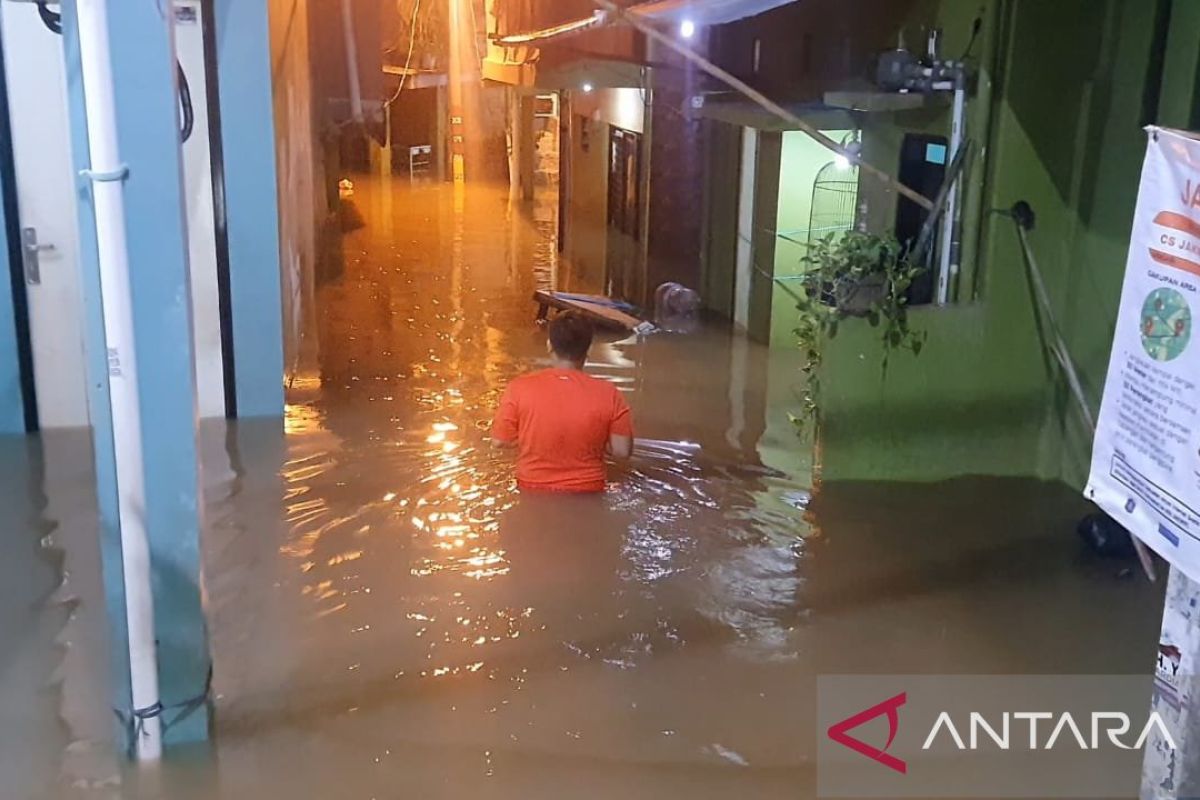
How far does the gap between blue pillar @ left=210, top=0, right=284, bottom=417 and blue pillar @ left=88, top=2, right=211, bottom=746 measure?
320 centimetres

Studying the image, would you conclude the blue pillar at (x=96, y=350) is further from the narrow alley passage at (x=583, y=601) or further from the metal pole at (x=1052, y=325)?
the metal pole at (x=1052, y=325)

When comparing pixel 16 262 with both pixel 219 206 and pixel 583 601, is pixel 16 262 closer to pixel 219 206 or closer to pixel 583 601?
pixel 219 206

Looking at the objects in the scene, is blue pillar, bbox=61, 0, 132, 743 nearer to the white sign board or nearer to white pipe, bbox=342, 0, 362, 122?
the white sign board

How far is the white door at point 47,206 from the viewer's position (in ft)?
18.9

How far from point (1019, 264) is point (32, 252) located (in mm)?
4950

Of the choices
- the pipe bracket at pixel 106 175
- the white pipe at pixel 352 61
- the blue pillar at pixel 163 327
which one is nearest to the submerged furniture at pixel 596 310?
the white pipe at pixel 352 61

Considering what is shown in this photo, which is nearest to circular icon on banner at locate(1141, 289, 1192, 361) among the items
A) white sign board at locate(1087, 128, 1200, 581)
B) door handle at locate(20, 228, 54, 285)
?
white sign board at locate(1087, 128, 1200, 581)

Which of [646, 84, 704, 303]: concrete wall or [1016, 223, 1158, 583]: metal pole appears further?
[646, 84, 704, 303]: concrete wall

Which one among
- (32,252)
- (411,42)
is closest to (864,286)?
(32,252)

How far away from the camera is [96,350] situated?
3.05 meters

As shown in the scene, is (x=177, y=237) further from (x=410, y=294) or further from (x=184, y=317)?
(x=410, y=294)

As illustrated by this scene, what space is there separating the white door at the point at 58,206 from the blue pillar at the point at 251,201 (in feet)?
0.36

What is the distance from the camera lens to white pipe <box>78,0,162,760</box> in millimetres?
2873

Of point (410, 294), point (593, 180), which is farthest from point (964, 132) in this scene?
point (593, 180)
